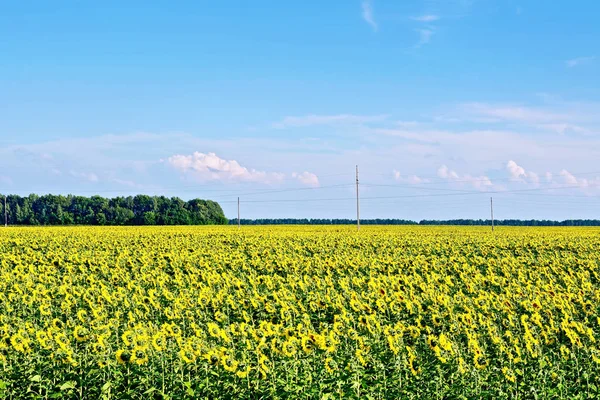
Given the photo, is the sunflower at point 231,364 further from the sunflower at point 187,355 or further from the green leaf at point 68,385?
the green leaf at point 68,385

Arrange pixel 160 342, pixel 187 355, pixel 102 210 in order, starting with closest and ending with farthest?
pixel 187 355
pixel 160 342
pixel 102 210

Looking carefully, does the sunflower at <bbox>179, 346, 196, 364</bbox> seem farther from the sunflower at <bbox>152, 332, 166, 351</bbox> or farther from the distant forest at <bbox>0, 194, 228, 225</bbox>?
the distant forest at <bbox>0, 194, 228, 225</bbox>

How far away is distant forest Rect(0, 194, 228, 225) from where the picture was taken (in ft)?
369

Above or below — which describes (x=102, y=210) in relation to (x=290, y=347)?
above

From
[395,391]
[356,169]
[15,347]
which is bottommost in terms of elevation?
[395,391]

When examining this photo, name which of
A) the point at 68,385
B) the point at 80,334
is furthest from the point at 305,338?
the point at 80,334

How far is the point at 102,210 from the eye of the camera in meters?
115

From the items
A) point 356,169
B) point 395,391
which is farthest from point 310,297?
point 356,169

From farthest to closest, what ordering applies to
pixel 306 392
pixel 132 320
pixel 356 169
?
pixel 356 169
pixel 132 320
pixel 306 392

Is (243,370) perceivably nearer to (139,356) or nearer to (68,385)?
(139,356)

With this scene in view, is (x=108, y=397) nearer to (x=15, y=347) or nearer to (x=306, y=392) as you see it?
(x=15, y=347)

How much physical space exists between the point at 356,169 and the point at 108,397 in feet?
199

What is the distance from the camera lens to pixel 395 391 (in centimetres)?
789

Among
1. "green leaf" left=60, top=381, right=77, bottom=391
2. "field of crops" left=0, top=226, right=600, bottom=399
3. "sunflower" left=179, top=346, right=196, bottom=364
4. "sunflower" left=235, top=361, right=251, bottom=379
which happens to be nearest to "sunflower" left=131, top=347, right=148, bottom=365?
"field of crops" left=0, top=226, right=600, bottom=399
